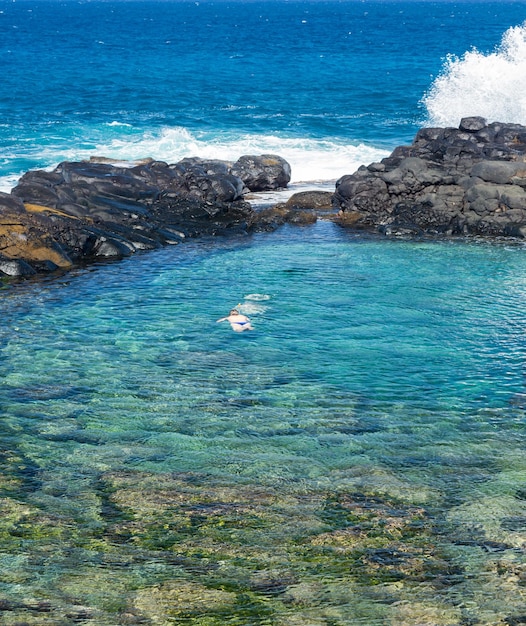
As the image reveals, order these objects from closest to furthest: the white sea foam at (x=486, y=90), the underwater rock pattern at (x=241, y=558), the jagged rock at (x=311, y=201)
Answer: the underwater rock pattern at (x=241, y=558), the jagged rock at (x=311, y=201), the white sea foam at (x=486, y=90)

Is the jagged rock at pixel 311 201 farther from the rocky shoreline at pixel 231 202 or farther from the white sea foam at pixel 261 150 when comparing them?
the white sea foam at pixel 261 150

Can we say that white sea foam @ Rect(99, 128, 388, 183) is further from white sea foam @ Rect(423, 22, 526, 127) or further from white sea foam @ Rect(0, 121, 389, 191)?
white sea foam @ Rect(423, 22, 526, 127)

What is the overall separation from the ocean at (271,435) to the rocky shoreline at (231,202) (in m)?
1.36

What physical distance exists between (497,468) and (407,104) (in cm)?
5819

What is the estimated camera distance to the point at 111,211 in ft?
116

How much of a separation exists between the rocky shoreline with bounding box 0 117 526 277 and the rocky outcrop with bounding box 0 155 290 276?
0.04 metres

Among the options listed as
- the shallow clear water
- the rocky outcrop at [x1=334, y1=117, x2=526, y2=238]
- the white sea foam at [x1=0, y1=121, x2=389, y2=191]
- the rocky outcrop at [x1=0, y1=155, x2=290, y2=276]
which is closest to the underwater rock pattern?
the shallow clear water

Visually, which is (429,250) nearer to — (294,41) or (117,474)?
(117,474)

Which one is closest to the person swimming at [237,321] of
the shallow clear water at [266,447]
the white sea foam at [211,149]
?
the shallow clear water at [266,447]

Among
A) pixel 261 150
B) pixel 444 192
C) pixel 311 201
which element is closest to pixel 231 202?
pixel 311 201

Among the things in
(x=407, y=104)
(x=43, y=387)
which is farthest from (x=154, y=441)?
(x=407, y=104)

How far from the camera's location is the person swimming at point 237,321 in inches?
999

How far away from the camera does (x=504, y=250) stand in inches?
1313

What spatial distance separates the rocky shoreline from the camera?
3312 centimetres
